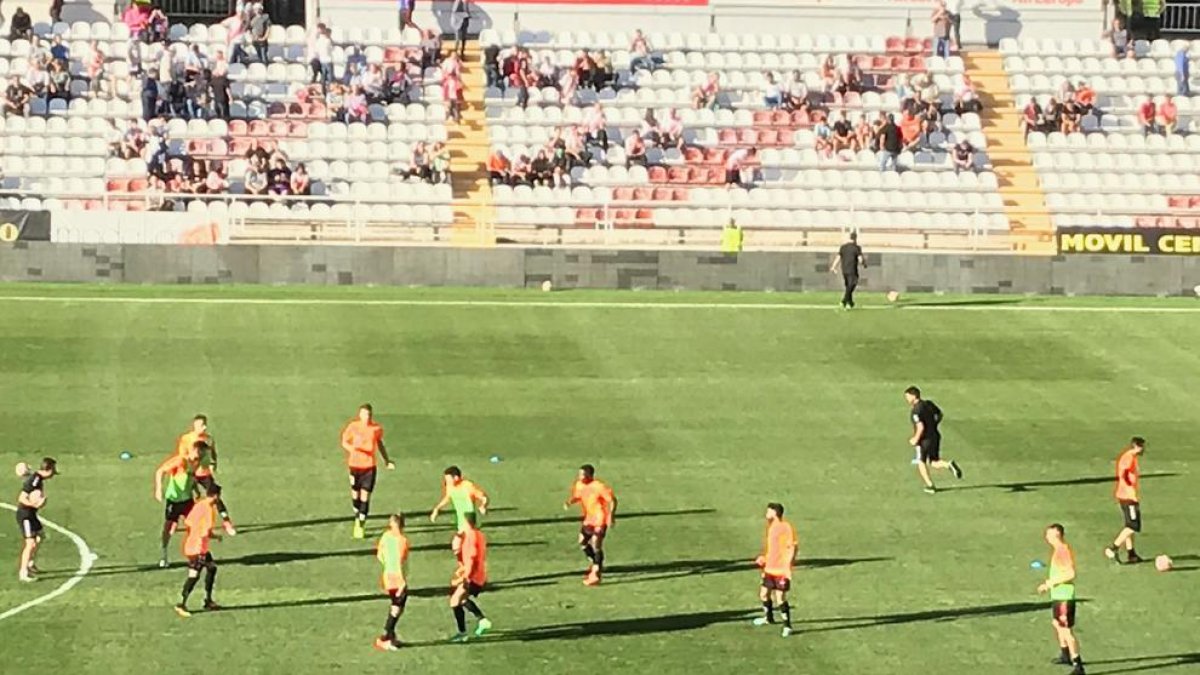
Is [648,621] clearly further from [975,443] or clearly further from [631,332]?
[631,332]

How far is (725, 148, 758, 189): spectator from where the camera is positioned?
54.6 m

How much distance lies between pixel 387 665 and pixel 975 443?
14587 millimetres

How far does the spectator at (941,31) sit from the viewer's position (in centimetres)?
5984

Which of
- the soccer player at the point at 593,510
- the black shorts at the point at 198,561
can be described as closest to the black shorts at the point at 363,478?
the soccer player at the point at 593,510

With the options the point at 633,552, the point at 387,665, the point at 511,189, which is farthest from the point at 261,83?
the point at 387,665

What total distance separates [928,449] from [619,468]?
14.8 feet

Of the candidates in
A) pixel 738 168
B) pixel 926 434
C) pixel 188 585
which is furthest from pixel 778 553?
pixel 738 168

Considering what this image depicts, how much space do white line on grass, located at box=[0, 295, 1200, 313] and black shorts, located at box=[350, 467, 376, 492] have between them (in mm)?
15522

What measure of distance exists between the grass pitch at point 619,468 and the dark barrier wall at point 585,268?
83cm

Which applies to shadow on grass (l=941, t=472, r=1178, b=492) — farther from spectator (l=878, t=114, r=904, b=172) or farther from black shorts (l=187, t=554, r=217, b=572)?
spectator (l=878, t=114, r=904, b=172)

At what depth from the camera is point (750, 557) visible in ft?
99.8

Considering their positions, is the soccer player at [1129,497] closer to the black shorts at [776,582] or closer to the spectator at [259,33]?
the black shorts at [776,582]

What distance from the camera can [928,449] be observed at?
3409cm

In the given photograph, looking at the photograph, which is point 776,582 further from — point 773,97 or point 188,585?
point 773,97
